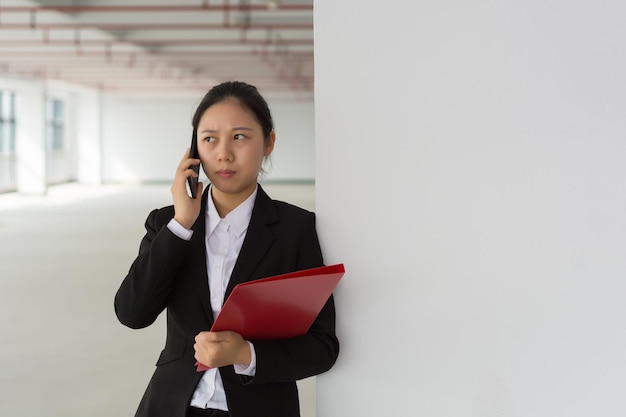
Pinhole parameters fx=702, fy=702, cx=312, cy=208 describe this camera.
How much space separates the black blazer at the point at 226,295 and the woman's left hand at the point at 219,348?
0.07 meters

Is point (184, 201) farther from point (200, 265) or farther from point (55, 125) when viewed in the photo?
point (55, 125)

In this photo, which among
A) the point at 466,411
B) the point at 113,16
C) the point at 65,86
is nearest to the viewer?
the point at 466,411

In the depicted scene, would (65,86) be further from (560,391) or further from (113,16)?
(560,391)

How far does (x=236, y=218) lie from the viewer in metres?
1.54

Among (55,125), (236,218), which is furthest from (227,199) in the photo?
(55,125)

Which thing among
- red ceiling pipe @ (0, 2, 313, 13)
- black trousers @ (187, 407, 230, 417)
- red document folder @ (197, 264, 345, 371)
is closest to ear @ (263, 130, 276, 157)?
red document folder @ (197, 264, 345, 371)

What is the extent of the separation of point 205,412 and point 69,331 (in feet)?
14.6

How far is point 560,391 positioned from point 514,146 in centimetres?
50

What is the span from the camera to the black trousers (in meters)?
1.46

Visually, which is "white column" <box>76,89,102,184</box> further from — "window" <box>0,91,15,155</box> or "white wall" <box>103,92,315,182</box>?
"window" <box>0,91,15,155</box>

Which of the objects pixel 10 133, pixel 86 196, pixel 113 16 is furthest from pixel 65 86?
pixel 113 16

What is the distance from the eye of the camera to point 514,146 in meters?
1.39

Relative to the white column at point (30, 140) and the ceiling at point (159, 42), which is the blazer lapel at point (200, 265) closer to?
the ceiling at point (159, 42)

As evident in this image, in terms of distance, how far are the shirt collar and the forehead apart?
0.17 m
